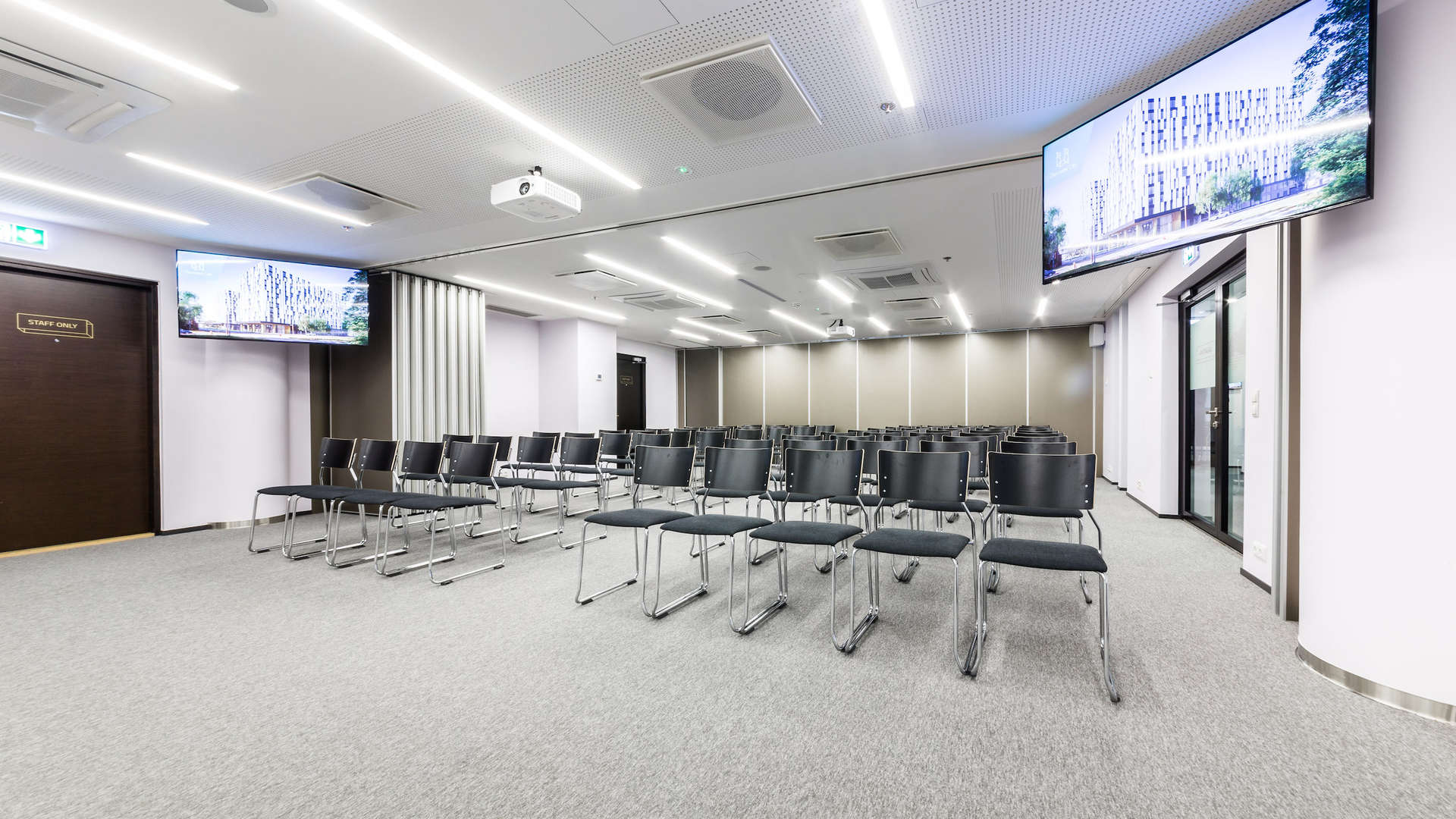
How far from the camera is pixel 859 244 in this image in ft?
20.3

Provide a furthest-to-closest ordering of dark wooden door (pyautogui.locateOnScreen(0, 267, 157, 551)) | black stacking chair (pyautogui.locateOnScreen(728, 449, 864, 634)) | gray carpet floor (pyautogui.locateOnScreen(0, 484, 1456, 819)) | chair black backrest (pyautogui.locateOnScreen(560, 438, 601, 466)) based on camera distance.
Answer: chair black backrest (pyautogui.locateOnScreen(560, 438, 601, 466)), dark wooden door (pyautogui.locateOnScreen(0, 267, 157, 551)), black stacking chair (pyautogui.locateOnScreen(728, 449, 864, 634)), gray carpet floor (pyautogui.locateOnScreen(0, 484, 1456, 819))

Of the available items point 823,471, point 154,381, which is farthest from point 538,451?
point 154,381

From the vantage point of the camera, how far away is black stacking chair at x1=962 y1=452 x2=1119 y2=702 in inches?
96.7

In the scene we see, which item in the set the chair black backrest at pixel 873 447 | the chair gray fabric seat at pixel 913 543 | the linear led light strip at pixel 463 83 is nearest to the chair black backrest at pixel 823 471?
the chair gray fabric seat at pixel 913 543

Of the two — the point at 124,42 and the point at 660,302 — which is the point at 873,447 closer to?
the point at 660,302

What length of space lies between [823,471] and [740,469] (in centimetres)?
57

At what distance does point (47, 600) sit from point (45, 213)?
12.3 feet

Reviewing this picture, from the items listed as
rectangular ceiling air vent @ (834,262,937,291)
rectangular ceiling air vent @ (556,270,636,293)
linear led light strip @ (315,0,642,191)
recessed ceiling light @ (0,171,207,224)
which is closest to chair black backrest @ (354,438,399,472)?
recessed ceiling light @ (0,171,207,224)

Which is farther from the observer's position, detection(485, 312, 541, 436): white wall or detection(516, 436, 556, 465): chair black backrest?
detection(485, 312, 541, 436): white wall

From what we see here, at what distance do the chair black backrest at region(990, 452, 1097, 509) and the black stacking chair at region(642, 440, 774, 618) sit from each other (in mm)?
1394

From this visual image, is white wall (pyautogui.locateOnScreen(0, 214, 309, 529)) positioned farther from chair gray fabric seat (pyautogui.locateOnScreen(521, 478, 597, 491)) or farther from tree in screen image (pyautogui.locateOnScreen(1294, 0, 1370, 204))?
tree in screen image (pyautogui.locateOnScreen(1294, 0, 1370, 204))

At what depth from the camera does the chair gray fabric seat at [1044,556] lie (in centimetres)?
243

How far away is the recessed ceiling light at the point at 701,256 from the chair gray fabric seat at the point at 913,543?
4182mm

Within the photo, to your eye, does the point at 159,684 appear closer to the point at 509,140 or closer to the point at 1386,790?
the point at 509,140
